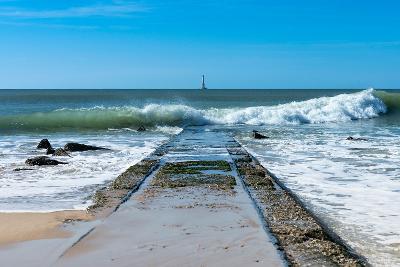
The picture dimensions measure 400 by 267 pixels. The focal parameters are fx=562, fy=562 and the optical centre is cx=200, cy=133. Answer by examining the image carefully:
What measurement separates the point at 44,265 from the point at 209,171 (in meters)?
6.66

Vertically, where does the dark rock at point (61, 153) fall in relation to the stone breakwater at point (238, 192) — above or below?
below

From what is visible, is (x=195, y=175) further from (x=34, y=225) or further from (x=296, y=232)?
(x=296, y=232)

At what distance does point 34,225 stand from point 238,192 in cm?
352

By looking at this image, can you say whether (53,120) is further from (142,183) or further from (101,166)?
(142,183)

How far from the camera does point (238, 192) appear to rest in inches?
363

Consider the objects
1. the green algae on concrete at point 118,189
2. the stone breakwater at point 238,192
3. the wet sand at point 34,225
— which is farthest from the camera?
the green algae on concrete at point 118,189

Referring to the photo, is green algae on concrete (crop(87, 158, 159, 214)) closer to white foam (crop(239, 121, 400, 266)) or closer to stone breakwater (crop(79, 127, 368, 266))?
stone breakwater (crop(79, 127, 368, 266))

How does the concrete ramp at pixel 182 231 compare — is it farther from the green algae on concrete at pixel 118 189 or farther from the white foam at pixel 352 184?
the white foam at pixel 352 184

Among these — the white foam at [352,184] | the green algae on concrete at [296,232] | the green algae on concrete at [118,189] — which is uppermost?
the green algae on concrete at [296,232]

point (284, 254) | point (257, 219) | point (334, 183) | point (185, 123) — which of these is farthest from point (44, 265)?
point (185, 123)

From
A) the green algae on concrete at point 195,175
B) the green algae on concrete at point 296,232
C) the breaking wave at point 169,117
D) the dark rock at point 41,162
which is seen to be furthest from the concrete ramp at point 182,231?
the breaking wave at point 169,117

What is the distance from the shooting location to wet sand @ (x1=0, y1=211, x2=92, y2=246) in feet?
21.0

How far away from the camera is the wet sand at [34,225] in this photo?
641 centimetres

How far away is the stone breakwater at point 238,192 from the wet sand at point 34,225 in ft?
1.54
